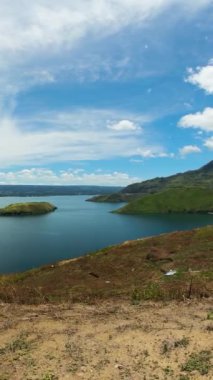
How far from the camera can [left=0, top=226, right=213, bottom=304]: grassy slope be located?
83.9ft

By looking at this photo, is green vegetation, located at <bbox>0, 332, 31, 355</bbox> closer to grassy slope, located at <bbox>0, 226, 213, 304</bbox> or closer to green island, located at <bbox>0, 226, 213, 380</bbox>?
green island, located at <bbox>0, 226, 213, 380</bbox>

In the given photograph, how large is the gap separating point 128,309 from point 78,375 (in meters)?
7.49

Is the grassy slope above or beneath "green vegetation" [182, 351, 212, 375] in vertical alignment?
beneath

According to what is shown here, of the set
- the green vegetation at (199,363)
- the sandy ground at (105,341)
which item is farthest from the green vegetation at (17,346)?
the green vegetation at (199,363)

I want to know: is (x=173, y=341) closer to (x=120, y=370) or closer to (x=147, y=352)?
(x=147, y=352)

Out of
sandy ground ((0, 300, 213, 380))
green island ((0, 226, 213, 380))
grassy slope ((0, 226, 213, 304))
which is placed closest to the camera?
sandy ground ((0, 300, 213, 380))

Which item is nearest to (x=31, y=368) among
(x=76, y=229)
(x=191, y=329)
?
(x=191, y=329)

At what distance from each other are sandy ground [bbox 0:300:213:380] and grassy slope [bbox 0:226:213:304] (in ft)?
7.98

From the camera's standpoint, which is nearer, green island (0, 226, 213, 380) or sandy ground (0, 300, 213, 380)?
sandy ground (0, 300, 213, 380)

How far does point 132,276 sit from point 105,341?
2104 centimetres

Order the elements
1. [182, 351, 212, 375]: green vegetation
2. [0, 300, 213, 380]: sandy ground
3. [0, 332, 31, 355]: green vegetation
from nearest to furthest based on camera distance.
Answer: [182, 351, 212, 375]: green vegetation, [0, 300, 213, 380]: sandy ground, [0, 332, 31, 355]: green vegetation

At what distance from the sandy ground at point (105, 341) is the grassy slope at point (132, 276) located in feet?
7.98

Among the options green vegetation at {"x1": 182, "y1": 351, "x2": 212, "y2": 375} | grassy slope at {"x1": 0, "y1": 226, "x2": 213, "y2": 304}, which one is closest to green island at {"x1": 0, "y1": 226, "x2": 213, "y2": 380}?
green vegetation at {"x1": 182, "y1": 351, "x2": 212, "y2": 375}

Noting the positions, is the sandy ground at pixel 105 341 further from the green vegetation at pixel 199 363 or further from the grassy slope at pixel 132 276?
the grassy slope at pixel 132 276
